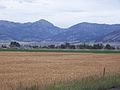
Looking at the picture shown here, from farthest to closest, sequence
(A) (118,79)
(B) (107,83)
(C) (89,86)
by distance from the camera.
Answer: (A) (118,79)
(B) (107,83)
(C) (89,86)

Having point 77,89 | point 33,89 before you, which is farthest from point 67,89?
point 33,89

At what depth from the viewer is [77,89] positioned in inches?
571

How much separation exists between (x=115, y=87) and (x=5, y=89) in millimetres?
5502

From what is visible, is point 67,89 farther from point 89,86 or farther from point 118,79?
point 118,79

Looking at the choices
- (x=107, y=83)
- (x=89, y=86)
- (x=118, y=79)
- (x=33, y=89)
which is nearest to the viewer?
(x=33, y=89)

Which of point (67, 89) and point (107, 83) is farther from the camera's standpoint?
point (107, 83)

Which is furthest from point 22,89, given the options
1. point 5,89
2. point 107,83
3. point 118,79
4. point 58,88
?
point 118,79

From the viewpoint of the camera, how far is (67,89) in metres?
14.5

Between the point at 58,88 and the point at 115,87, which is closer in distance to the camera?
the point at 58,88

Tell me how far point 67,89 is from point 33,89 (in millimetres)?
1440

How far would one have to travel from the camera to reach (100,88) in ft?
50.7

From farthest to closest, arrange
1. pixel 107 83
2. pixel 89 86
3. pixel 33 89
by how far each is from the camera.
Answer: pixel 107 83, pixel 89 86, pixel 33 89

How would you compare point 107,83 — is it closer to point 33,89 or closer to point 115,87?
point 115,87

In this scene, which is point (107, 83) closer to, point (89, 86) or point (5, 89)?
point (89, 86)
